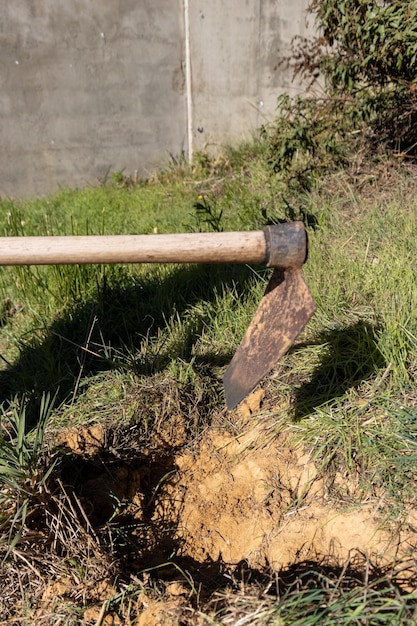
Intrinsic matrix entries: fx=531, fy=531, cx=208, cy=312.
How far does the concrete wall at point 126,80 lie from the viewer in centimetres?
564

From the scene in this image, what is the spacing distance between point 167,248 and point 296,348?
1.09m

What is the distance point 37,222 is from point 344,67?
2802mm

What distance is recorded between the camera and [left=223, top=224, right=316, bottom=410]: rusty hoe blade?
6.21 ft

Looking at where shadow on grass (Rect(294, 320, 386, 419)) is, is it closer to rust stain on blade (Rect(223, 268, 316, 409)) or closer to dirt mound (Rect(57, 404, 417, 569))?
dirt mound (Rect(57, 404, 417, 569))

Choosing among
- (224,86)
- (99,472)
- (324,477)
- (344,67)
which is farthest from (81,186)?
(324,477)

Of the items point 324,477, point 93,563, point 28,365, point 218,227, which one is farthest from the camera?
point 218,227

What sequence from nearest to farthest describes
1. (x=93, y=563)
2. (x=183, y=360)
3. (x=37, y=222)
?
(x=93, y=563)
(x=183, y=360)
(x=37, y=222)

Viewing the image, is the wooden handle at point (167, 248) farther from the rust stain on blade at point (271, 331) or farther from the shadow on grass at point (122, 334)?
the shadow on grass at point (122, 334)

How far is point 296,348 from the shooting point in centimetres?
270

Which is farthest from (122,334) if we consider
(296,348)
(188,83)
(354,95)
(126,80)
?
(188,83)

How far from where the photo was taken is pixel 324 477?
2186mm

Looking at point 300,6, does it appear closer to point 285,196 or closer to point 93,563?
point 285,196

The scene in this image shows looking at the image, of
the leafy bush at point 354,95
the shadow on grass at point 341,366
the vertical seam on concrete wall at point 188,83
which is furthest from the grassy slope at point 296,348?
the vertical seam on concrete wall at point 188,83

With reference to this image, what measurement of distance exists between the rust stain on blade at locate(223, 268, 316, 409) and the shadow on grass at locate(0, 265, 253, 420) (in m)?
0.66
